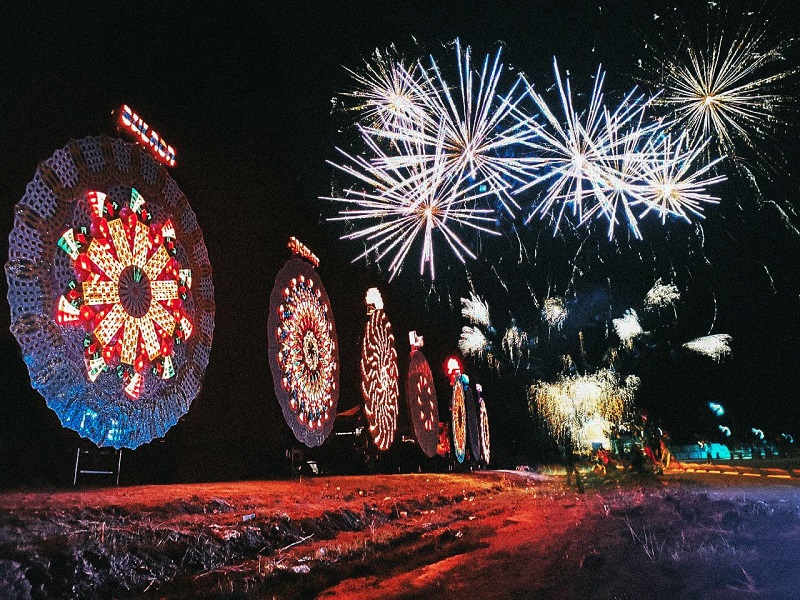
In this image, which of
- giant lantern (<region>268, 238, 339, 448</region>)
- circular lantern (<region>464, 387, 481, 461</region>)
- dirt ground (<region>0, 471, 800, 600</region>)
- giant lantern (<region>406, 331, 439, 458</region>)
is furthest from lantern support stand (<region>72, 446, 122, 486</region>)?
circular lantern (<region>464, 387, 481, 461</region>)

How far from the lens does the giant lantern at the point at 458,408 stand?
25.5 m

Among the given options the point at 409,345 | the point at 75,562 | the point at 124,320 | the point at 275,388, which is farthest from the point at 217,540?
the point at 409,345

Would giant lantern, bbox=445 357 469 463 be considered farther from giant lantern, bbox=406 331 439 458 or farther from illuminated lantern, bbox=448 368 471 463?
giant lantern, bbox=406 331 439 458

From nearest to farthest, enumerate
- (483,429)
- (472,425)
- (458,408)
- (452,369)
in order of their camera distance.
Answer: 1. (458,408)
2. (452,369)
3. (472,425)
4. (483,429)

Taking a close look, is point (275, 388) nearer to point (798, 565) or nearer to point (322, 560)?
point (322, 560)

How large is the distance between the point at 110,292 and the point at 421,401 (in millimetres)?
15353

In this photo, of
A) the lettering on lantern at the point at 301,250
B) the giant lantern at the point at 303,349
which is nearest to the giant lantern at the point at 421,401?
the giant lantern at the point at 303,349

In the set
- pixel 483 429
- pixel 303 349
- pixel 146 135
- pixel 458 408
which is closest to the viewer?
pixel 146 135

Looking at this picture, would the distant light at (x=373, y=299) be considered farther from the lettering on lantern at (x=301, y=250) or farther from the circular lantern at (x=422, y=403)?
the circular lantern at (x=422, y=403)

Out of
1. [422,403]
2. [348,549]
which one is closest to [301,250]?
[348,549]

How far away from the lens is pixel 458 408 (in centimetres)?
2648

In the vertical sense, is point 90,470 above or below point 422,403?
below

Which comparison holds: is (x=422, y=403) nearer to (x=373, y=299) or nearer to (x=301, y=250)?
(x=373, y=299)

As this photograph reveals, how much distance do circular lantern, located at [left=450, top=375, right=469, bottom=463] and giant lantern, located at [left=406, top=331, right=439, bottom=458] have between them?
233 centimetres
